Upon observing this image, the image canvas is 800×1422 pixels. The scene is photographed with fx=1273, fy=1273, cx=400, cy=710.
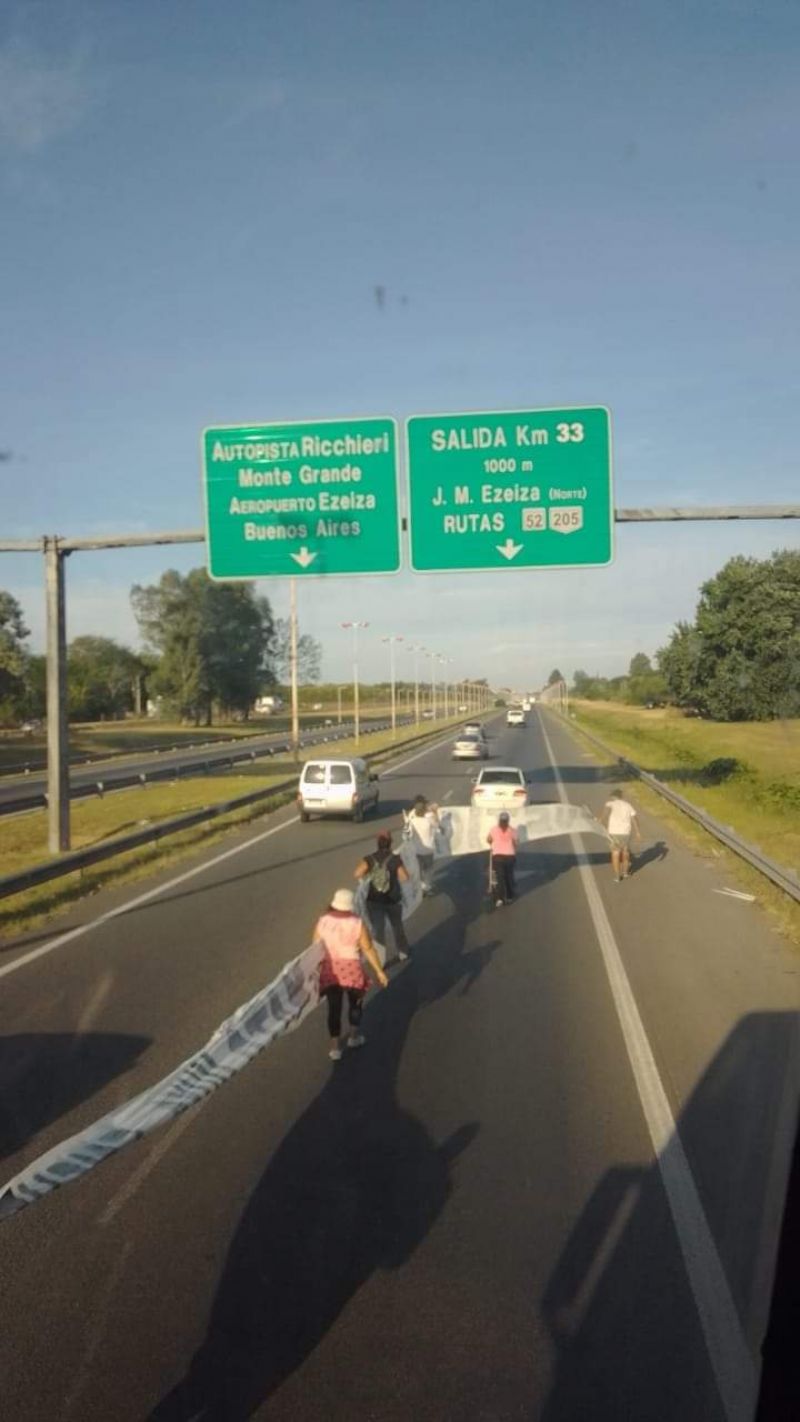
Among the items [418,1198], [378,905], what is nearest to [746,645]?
[378,905]

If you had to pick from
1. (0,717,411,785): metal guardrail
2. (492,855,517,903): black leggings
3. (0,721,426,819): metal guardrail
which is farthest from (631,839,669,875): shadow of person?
(0,717,411,785): metal guardrail

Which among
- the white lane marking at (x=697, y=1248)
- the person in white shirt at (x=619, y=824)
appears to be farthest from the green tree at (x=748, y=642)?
the white lane marking at (x=697, y=1248)

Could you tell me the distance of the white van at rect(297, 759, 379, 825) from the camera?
30.1 m

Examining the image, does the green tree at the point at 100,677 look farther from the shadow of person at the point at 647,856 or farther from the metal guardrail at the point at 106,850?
the shadow of person at the point at 647,856

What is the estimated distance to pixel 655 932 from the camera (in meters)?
15.2

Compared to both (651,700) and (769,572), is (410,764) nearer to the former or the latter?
(651,700)

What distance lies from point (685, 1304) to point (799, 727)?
23.0 meters

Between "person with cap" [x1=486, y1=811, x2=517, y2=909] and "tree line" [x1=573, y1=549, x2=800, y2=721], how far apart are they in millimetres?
11267

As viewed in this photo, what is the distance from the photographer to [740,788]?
112 feet

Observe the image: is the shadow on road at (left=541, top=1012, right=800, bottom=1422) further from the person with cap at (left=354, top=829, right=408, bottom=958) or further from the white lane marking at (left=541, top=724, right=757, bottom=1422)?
the person with cap at (left=354, top=829, right=408, bottom=958)

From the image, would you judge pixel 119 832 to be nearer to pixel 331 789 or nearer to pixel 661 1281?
pixel 331 789

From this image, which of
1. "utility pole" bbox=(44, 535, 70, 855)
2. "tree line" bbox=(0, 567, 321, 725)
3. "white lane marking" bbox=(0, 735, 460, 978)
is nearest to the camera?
"white lane marking" bbox=(0, 735, 460, 978)

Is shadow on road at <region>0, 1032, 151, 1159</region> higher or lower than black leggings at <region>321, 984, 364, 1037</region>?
lower

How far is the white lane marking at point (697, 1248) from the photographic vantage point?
477cm
